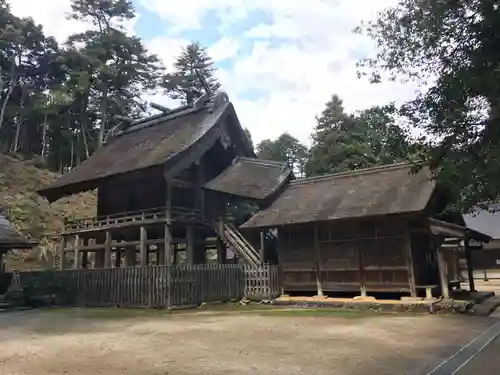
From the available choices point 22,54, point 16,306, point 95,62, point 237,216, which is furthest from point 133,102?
point 16,306

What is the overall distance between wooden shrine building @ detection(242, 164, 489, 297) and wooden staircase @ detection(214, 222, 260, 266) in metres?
1.47

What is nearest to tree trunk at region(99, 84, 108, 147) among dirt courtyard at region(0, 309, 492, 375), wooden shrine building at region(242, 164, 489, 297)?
wooden shrine building at region(242, 164, 489, 297)

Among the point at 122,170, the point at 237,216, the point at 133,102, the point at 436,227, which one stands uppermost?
the point at 133,102

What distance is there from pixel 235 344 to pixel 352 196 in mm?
9761

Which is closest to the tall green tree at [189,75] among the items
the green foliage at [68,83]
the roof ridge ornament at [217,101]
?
the green foliage at [68,83]

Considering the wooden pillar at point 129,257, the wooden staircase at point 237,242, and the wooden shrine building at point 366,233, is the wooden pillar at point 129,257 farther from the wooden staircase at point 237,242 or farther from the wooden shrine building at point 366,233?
the wooden shrine building at point 366,233

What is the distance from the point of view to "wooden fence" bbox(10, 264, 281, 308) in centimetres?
1533

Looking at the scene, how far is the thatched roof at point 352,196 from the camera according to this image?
14.5 m

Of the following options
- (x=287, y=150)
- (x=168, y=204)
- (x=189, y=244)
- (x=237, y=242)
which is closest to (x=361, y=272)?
(x=237, y=242)

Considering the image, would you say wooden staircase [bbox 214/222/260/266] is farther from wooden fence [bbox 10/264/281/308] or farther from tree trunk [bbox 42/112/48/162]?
tree trunk [bbox 42/112/48/162]

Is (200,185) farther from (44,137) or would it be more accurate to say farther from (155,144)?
(44,137)

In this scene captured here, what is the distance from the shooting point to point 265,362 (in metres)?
6.50

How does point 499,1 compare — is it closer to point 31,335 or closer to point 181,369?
point 181,369

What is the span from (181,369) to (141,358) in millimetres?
1113
